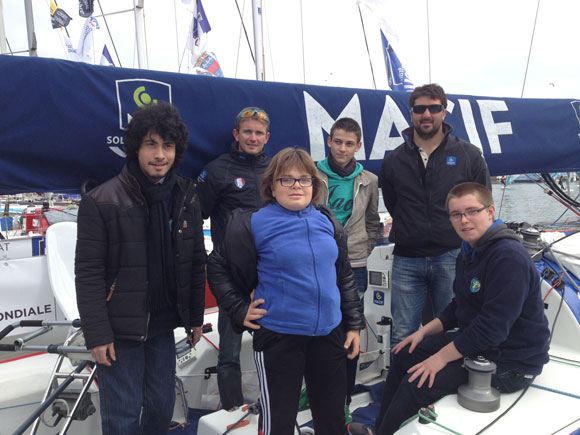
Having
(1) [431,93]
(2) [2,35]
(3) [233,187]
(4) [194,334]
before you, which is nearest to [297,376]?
(4) [194,334]

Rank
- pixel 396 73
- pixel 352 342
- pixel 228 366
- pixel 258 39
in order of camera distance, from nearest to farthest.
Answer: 1. pixel 352 342
2. pixel 228 366
3. pixel 258 39
4. pixel 396 73

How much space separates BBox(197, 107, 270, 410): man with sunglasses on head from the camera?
2.38 m

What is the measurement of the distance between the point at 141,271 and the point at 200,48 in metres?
11.7

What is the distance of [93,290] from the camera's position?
1.64m

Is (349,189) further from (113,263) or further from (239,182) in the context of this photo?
(113,263)

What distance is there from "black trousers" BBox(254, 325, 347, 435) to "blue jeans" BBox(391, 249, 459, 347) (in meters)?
0.92

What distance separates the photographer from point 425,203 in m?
2.55

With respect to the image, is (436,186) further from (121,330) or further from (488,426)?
(121,330)

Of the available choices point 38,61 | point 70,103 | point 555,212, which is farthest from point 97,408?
point 555,212

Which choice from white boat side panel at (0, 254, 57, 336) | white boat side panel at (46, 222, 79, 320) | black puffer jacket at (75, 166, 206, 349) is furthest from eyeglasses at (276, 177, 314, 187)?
white boat side panel at (0, 254, 57, 336)

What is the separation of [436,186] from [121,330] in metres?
1.84

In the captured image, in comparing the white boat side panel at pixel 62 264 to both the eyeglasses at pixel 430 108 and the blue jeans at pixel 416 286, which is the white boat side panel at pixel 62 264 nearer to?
the blue jeans at pixel 416 286

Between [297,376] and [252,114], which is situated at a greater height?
[252,114]

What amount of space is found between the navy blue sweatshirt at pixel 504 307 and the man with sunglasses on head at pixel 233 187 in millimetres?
1157
